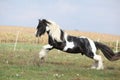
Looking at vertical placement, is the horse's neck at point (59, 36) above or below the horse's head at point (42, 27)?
below

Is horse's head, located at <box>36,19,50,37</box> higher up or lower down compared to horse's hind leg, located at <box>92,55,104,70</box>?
higher up

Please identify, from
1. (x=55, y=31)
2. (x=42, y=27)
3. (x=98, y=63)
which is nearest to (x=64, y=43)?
(x=55, y=31)

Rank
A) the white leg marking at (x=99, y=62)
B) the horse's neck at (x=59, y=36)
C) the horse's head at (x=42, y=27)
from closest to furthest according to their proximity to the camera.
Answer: the white leg marking at (x=99, y=62) → the horse's neck at (x=59, y=36) → the horse's head at (x=42, y=27)

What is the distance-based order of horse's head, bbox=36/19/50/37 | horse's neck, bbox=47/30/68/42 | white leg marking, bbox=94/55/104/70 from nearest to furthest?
white leg marking, bbox=94/55/104/70, horse's neck, bbox=47/30/68/42, horse's head, bbox=36/19/50/37

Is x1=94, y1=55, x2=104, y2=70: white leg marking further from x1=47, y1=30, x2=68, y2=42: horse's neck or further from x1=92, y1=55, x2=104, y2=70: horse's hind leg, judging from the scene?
x1=47, y1=30, x2=68, y2=42: horse's neck

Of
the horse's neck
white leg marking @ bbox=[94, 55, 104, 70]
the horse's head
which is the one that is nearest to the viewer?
white leg marking @ bbox=[94, 55, 104, 70]

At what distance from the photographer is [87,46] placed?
61.5ft

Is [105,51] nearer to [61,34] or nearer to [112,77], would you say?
[61,34]

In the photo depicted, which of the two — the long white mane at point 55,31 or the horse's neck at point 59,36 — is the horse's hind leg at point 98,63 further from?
the long white mane at point 55,31

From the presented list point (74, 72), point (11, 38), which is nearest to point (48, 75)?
point (74, 72)

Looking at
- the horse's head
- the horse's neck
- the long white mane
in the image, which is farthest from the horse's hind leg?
the horse's head

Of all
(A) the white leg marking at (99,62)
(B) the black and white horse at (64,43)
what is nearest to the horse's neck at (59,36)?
(B) the black and white horse at (64,43)

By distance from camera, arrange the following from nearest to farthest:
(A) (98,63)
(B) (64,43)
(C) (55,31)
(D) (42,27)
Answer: (C) (55,31) < (A) (98,63) < (B) (64,43) < (D) (42,27)

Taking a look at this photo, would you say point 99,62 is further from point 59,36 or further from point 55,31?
point 55,31
